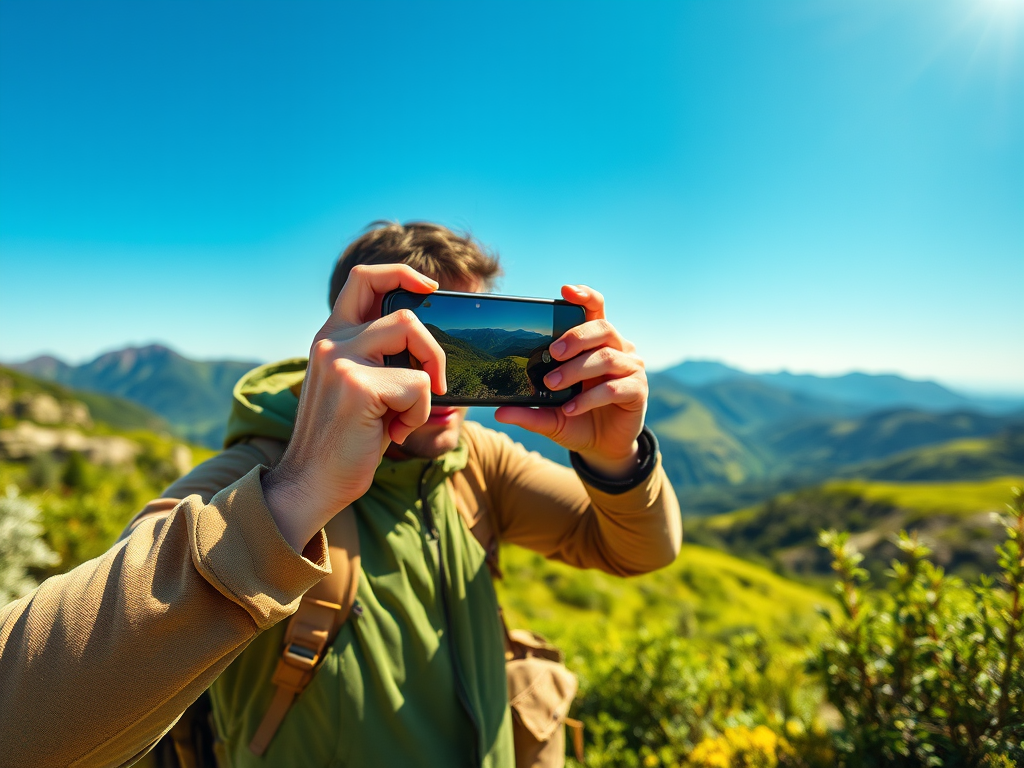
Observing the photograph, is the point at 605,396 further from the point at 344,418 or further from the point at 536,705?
the point at 536,705

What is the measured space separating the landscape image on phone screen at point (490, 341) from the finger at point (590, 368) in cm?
9

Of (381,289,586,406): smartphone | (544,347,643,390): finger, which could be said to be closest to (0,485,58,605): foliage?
(381,289,586,406): smartphone

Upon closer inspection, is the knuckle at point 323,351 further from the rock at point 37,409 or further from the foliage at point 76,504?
the rock at point 37,409

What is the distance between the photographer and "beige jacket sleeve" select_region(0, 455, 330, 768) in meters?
1.20

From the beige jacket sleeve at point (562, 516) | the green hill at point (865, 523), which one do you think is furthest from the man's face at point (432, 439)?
the green hill at point (865, 523)

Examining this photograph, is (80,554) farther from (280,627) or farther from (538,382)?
(538,382)

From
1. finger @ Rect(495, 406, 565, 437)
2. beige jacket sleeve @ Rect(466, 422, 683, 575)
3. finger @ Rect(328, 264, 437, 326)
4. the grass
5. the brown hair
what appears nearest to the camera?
finger @ Rect(328, 264, 437, 326)

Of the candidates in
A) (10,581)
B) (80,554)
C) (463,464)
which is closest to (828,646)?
(463,464)

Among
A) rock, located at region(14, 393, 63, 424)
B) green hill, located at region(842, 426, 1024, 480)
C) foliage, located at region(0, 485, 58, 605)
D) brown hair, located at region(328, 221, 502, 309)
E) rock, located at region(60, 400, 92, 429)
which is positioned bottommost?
green hill, located at region(842, 426, 1024, 480)

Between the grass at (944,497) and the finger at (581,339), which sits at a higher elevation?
the finger at (581,339)

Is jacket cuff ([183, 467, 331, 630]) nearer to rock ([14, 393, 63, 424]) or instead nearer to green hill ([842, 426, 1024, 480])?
rock ([14, 393, 63, 424])

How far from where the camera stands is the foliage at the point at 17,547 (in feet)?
14.9

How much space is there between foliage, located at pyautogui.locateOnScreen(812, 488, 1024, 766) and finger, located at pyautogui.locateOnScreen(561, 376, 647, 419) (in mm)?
1475

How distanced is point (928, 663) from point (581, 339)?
2242 millimetres
